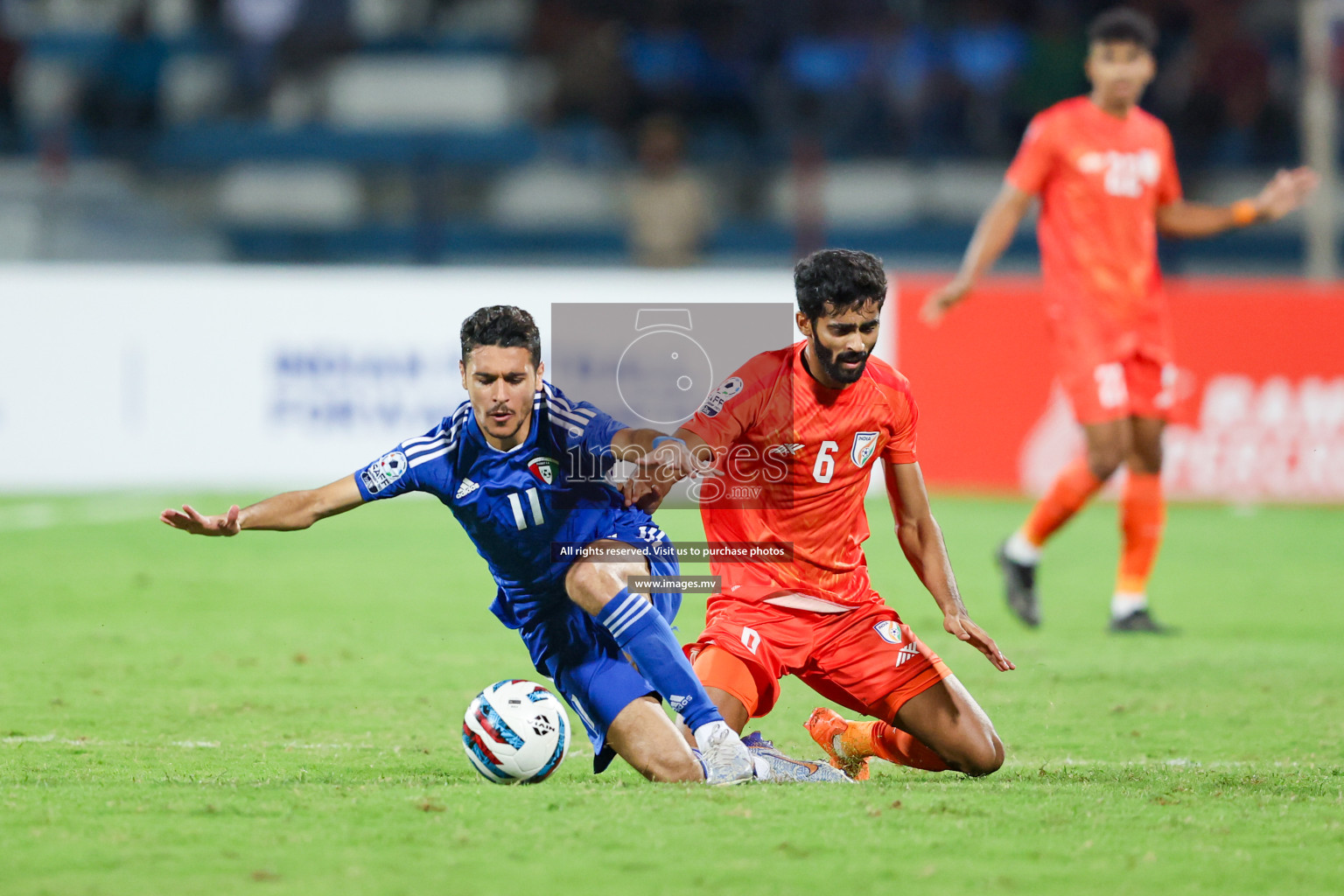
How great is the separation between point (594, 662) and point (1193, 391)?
9030 millimetres

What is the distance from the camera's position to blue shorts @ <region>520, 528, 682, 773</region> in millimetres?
4730

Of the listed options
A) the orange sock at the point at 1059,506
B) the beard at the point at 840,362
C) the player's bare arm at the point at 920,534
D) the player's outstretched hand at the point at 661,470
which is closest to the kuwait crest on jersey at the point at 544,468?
the player's outstretched hand at the point at 661,470

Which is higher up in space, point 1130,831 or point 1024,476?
point 1024,476

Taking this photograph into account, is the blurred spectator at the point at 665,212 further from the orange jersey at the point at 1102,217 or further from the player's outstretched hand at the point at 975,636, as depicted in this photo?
the player's outstretched hand at the point at 975,636

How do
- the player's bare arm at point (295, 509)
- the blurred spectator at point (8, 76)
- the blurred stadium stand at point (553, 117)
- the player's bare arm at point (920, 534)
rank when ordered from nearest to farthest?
the player's bare arm at point (295, 509), the player's bare arm at point (920, 534), the blurred stadium stand at point (553, 117), the blurred spectator at point (8, 76)

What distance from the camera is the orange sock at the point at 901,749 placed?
4.80m

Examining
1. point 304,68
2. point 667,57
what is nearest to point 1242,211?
point 667,57

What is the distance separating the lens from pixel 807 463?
194 inches

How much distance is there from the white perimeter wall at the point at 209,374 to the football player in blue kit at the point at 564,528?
8325 millimetres

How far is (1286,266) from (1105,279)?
31.3 ft

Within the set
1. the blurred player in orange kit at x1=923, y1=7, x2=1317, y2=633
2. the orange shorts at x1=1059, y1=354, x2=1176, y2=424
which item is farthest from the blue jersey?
the orange shorts at x1=1059, y1=354, x2=1176, y2=424

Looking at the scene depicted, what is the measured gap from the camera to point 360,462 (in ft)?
43.3

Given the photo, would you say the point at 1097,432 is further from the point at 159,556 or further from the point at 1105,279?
the point at 159,556

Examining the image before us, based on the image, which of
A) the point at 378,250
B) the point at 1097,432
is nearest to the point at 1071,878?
the point at 1097,432
